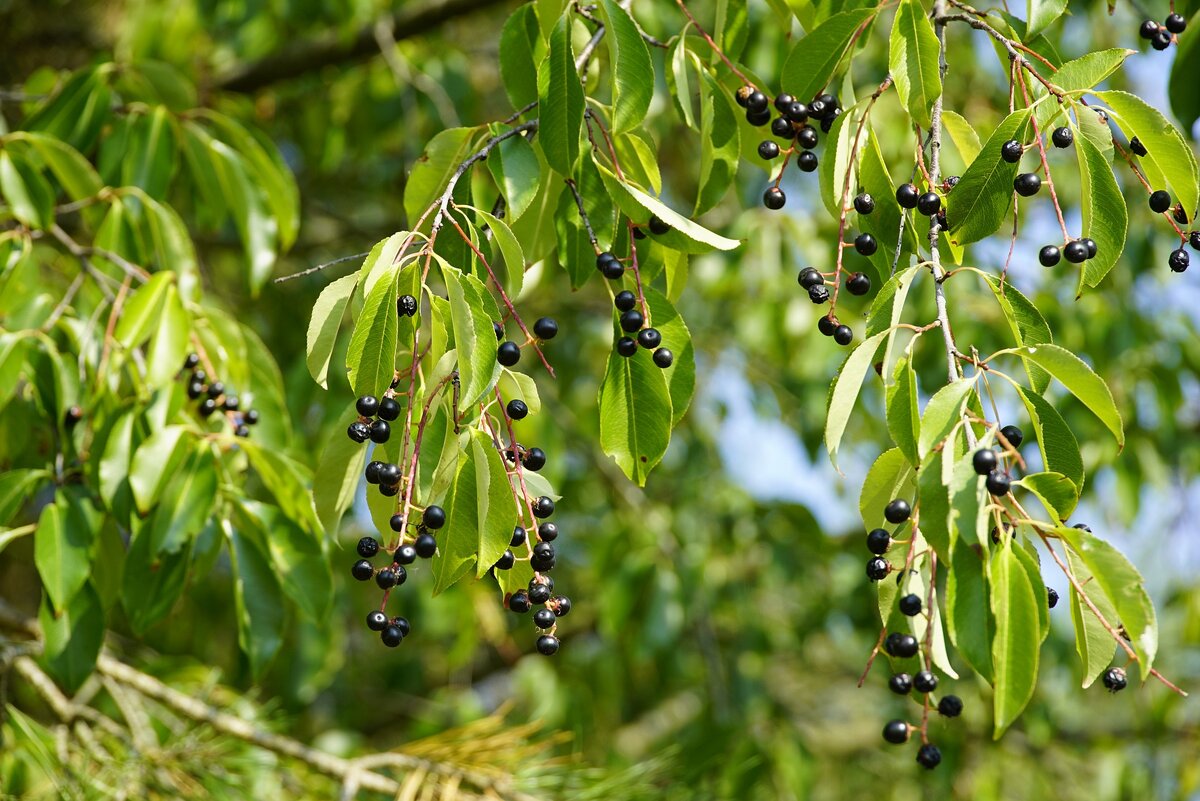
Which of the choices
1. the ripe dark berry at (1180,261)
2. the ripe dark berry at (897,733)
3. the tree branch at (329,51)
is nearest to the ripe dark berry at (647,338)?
the ripe dark berry at (897,733)

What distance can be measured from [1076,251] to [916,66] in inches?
10.2

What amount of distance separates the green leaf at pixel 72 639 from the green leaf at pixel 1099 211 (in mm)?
1503

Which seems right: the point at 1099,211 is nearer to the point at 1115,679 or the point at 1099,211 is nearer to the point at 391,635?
the point at 1115,679

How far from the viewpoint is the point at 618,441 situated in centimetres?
131

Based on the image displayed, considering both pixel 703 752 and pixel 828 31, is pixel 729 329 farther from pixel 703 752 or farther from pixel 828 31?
pixel 828 31

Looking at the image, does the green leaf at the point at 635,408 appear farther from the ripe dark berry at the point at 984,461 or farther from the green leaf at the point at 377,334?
the ripe dark berry at the point at 984,461

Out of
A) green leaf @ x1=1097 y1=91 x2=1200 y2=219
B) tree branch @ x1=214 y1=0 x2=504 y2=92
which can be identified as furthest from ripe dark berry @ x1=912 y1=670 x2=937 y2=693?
tree branch @ x1=214 y1=0 x2=504 y2=92

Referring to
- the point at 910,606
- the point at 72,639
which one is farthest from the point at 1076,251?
the point at 72,639

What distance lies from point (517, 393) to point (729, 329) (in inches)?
128

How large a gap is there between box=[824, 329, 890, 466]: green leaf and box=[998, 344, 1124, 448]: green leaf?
0.12m

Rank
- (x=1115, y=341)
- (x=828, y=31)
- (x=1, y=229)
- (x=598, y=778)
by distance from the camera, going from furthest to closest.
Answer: (x=1115, y=341) → (x=1, y=229) → (x=598, y=778) → (x=828, y=31)

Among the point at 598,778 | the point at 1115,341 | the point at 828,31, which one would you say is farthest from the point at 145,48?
the point at 1115,341

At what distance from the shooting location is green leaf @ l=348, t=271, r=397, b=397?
1.11 meters

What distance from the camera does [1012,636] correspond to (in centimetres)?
99
